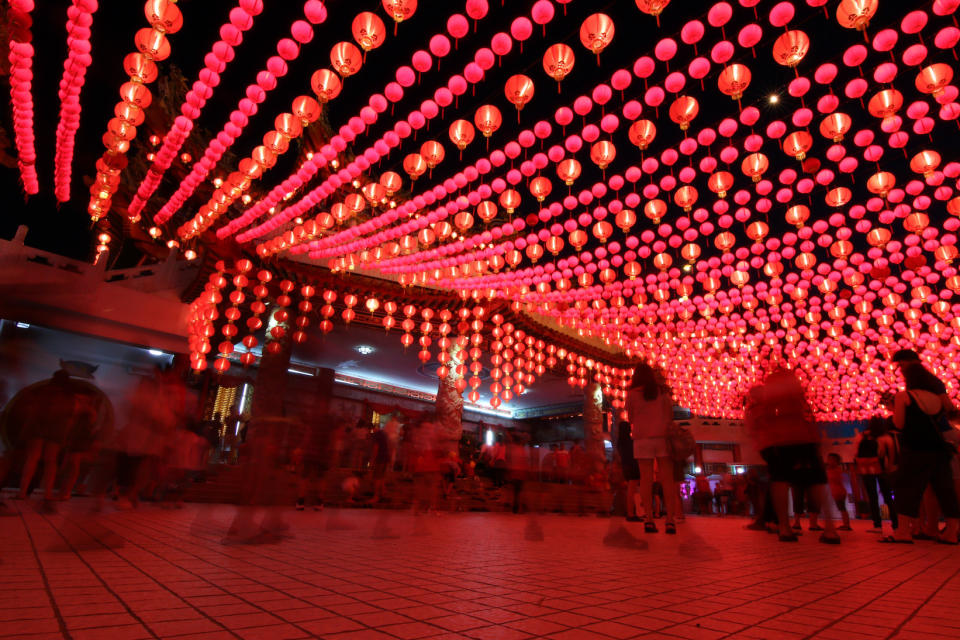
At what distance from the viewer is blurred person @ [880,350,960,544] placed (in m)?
4.32

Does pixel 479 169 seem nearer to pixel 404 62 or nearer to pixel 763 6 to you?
pixel 404 62

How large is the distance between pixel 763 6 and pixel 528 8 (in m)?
2.57

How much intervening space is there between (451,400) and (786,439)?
1052 cm

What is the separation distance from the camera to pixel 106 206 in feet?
27.6

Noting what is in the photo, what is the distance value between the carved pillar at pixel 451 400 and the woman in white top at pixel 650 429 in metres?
9.22

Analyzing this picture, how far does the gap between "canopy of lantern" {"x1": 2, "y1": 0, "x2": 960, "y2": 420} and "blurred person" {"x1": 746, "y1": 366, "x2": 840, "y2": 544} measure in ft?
1.34

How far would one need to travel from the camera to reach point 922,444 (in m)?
4.35

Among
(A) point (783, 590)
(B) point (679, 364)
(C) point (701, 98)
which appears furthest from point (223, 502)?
(B) point (679, 364)

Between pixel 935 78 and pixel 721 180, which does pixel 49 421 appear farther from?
pixel 935 78

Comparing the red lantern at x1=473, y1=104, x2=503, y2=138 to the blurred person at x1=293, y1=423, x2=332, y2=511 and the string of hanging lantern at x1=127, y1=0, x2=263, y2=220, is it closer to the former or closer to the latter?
the string of hanging lantern at x1=127, y1=0, x2=263, y2=220

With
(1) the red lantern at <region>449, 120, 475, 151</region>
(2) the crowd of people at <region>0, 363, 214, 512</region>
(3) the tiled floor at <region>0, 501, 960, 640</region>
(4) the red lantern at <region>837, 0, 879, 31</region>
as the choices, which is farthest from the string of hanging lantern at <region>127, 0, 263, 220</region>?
(4) the red lantern at <region>837, 0, 879, 31</region>

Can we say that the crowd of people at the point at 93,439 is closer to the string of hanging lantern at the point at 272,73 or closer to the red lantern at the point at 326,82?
the string of hanging lantern at the point at 272,73

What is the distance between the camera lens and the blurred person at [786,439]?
4312 millimetres

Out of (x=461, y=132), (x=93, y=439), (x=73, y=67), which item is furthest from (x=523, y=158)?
(x=93, y=439)
